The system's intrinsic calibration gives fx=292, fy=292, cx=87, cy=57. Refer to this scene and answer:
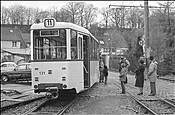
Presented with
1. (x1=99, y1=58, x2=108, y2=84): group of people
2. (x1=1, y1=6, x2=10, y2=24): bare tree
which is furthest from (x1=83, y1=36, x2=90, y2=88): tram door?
(x1=1, y1=6, x2=10, y2=24): bare tree

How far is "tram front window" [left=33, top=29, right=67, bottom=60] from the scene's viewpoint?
36.0ft

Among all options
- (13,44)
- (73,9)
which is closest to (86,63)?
(73,9)

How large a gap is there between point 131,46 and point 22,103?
27.1 metres

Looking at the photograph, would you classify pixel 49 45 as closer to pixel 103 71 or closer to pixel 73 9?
pixel 103 71

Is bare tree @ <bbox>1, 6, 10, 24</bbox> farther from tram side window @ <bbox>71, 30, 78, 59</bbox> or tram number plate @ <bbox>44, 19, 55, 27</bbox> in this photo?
tram side window @ <bbox>71, 30, 78, 59</bbox>

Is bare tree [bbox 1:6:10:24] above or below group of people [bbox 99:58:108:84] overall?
above

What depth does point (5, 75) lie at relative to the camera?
24.7 metres

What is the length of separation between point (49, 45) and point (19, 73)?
13.6 metres

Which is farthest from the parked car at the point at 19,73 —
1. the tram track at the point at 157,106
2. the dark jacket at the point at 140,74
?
the tram track at the point at 157,106

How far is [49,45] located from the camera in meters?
11.1

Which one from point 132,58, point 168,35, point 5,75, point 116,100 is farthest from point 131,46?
point 116,100

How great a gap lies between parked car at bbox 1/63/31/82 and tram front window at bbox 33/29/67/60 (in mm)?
12843

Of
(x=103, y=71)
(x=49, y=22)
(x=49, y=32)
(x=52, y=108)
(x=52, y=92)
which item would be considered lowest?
(x=52, y=108)

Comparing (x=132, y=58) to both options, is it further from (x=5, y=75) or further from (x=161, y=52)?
(x=5, y=75)
